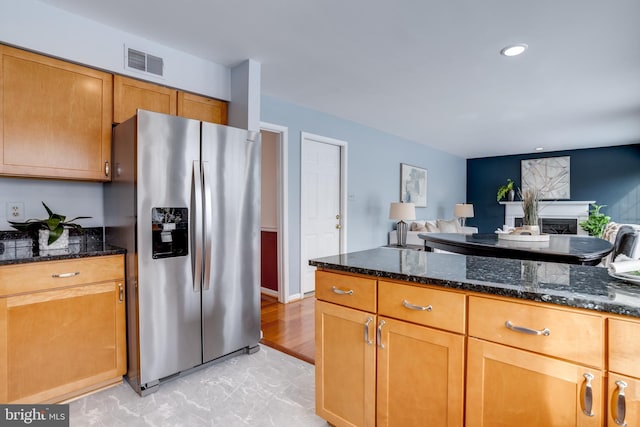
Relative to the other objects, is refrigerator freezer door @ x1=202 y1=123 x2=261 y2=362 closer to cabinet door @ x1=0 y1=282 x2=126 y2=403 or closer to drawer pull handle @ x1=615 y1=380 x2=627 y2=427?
cabinet door @ x1=0 y1=282 x2=126 y2=403

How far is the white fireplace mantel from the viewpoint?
7116 mm

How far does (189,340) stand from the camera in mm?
2285

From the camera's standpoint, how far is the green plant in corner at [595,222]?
6629 millimetres

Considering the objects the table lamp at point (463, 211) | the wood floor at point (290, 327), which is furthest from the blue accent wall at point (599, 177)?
the wood floor at point (290, 327)

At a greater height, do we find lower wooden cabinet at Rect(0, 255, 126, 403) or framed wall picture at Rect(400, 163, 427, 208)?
framed wall picture at Rect(400, 163, 427, 208)

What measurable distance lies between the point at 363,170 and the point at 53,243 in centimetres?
395

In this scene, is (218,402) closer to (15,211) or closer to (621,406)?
(15,211)

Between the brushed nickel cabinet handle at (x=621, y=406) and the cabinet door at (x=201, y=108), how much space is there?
2974 millimetres

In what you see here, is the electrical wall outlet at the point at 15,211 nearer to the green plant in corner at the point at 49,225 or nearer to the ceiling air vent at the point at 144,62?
the green plant in corner at the point at 49,225

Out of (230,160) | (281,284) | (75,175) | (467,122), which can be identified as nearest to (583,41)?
(467,122)

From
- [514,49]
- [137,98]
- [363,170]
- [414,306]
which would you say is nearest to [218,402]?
[414,306]

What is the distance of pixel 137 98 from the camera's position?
253 centimetres

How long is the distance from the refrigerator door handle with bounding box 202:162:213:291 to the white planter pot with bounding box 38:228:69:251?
89 cm

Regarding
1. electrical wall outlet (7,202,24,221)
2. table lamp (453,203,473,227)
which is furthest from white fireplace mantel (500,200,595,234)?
electrical wall outlet (7,202,24,221)
